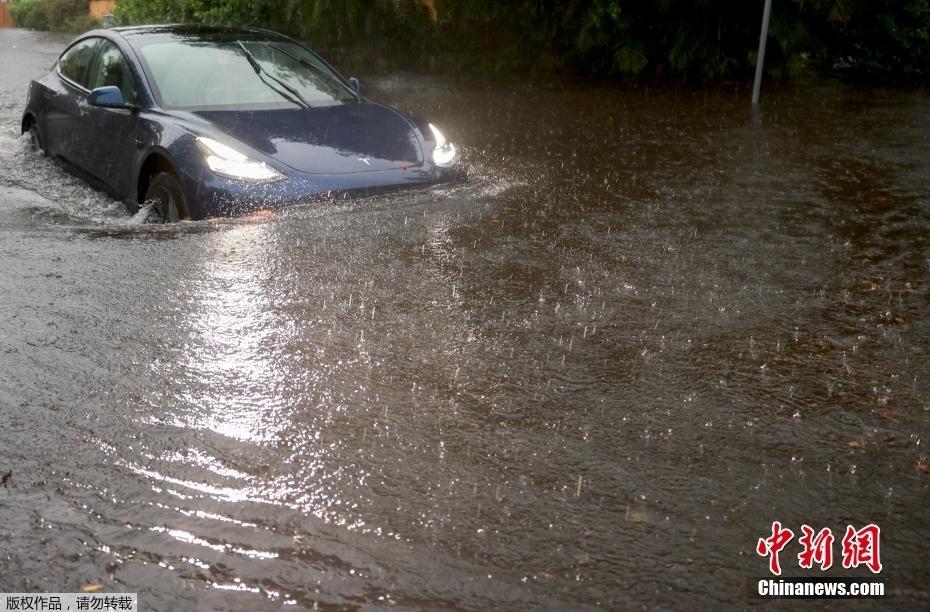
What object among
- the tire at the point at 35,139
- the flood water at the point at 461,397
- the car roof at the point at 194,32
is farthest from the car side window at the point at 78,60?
the flood water at the point at 461,397

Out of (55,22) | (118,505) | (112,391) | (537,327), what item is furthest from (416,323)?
(55,22)

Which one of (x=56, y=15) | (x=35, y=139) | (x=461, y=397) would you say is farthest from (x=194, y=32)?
(x=56, y=15)

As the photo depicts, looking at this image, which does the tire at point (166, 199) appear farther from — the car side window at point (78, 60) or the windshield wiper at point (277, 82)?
the car side window at point (78, 60)

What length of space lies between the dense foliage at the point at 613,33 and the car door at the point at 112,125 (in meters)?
8.35

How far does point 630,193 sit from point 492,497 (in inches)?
207

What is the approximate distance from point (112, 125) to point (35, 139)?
2430 mm

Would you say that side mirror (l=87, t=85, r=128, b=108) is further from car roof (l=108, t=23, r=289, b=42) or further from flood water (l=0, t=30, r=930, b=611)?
car roof (l=108, t=23, r=289, b=42)

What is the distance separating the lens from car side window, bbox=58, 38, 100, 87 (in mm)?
8672

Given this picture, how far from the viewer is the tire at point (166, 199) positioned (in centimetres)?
684

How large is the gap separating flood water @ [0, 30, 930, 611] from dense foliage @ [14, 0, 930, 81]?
808cm

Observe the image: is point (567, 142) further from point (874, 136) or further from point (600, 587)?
point (600, 587)

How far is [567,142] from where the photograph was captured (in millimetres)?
10953

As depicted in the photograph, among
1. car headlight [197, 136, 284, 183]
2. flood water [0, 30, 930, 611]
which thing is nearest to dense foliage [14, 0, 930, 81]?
flood water [0, 30, 930, 611]

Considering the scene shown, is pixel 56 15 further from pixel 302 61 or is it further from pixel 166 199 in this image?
pixel 166 199
